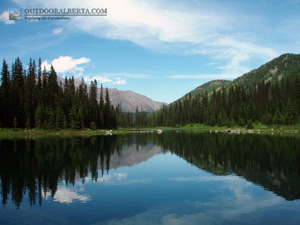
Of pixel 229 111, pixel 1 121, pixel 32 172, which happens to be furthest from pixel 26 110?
pixel 229 111

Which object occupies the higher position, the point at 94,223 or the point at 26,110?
the point at 26,110

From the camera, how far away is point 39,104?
110 metres

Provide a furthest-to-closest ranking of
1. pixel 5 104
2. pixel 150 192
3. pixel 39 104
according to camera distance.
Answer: pixel 39 104 < pixel 5 104 < pixel 150 192

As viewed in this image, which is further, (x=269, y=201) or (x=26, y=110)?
(x=26, y=110)

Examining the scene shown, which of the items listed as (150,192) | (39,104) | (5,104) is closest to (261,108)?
(39,104)

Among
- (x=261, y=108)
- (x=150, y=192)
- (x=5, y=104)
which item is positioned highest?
(x=5, y=104)

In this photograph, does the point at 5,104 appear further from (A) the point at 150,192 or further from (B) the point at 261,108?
(B) the point at 261,108

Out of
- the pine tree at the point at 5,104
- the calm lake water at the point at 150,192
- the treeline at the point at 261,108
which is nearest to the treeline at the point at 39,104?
the pine tree at the point at 5,104

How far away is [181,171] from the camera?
99.5 ft

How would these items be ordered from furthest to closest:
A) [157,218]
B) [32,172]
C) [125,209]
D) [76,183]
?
1. [32,172]
2. [76,183]
3. [125,209]
4. [157,218]

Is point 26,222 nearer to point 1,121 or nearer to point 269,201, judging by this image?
point 269,201

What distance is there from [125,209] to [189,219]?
4.37 metres

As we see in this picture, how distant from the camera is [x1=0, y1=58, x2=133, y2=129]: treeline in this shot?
104m

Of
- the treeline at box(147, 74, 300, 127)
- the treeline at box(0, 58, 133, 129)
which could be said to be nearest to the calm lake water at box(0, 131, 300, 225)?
the treeline at box(0, 58, 133, 129)
